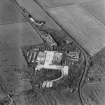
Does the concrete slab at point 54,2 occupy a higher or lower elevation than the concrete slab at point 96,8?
higher

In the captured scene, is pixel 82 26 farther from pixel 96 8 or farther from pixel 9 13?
pixel 9 13

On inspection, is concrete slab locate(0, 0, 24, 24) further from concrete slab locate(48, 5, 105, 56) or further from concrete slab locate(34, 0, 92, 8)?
concrete slab locate(48, 5, 105, 56)

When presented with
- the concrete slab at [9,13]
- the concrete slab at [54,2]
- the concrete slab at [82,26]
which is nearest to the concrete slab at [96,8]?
the concrete slab at [82,26]

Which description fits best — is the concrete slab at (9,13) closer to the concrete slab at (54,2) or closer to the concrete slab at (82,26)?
the concrete slab at (54,2)

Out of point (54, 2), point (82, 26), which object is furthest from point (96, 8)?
point (54, 2)

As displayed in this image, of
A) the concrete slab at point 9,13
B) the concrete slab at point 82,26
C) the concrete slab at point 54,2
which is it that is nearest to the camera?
the concrete slab at point 82,26

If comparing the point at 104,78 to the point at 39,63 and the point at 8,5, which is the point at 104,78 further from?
the point at 8,5

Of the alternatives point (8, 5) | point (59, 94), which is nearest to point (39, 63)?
point (59, 94)
